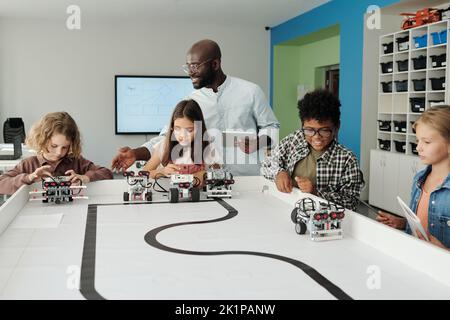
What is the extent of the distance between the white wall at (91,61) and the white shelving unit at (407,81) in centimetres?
281

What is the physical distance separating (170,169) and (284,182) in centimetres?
75

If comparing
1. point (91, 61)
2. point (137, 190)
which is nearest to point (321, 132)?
point (137, 190)

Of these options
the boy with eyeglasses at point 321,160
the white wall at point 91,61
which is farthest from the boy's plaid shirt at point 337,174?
the white wall at point 91,61

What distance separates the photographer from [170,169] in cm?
288

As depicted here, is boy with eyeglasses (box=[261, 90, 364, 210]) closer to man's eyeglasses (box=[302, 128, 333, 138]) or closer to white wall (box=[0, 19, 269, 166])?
man's eyeglasses (box=[302, 128, 333, 138])

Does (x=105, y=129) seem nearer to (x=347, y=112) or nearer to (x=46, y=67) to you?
(x=46, y=67)

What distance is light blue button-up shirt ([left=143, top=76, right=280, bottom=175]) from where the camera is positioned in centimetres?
322

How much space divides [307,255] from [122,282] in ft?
1.85

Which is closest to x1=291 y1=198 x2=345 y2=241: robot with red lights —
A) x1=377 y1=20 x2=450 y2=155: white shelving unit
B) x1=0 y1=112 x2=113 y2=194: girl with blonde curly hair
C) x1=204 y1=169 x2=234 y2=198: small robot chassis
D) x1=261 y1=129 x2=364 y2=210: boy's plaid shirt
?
x1=261 y1=129 x2=364 y2=210: boy's plaid shirt

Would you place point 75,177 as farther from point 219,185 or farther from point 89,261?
point 89,261

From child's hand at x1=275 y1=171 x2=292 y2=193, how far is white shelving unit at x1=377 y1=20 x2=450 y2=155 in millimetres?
2994
